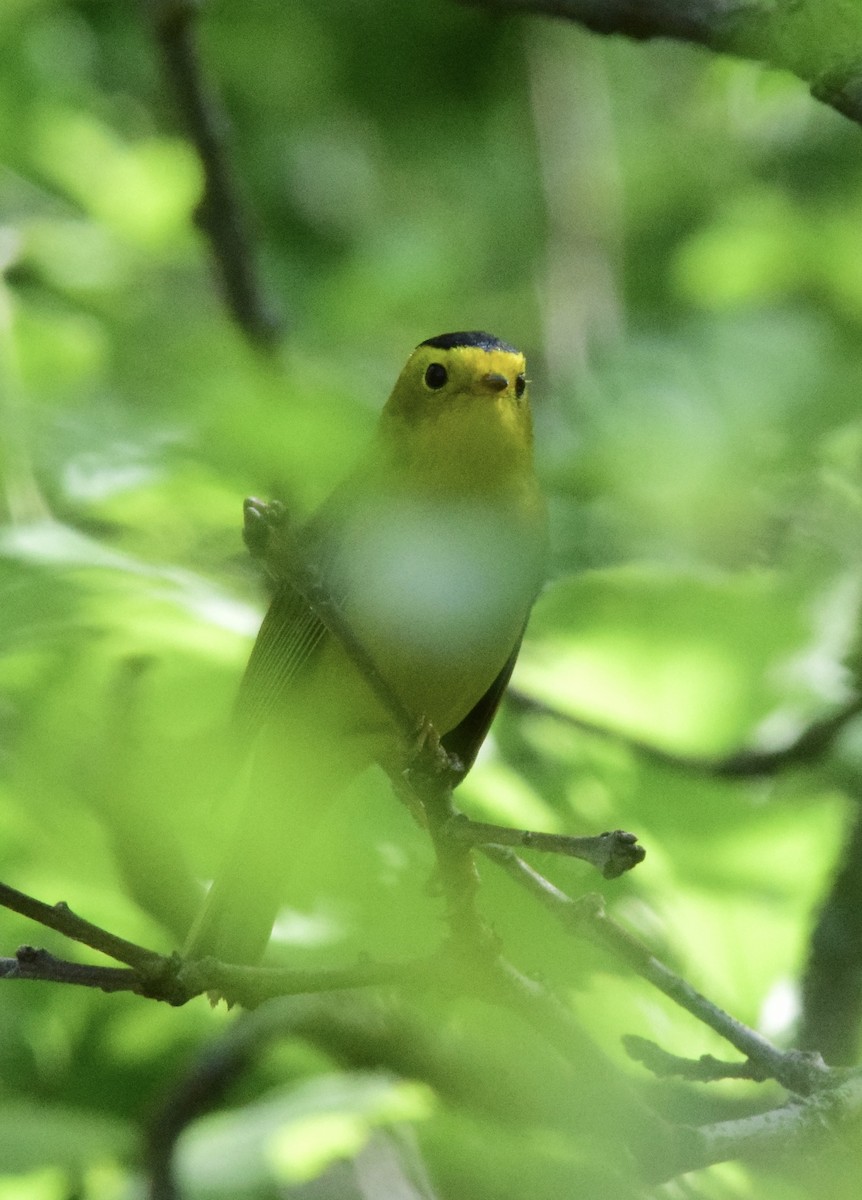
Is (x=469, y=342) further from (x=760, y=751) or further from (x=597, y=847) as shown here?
(x=597, y=847)

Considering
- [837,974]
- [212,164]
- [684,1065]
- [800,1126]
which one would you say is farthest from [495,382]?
[800,1126]

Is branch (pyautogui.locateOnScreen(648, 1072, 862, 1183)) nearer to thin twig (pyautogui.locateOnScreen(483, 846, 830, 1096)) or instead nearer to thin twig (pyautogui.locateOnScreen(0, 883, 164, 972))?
thin twig (pyautogui.locateOnScreen(483, 846, 830, 1096))

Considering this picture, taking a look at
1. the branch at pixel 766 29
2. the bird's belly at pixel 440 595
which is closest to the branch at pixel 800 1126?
the bird's belly at pixel 440 595

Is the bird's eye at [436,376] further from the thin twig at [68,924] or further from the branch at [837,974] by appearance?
the thin twig at [68,924]

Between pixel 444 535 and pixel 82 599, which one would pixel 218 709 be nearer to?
pixel 82 599

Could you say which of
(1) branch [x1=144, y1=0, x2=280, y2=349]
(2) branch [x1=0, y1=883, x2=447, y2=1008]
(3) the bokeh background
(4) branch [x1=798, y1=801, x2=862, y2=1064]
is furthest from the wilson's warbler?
(4) branch [x1=798, y1=801, x2=862, y2=1064]
